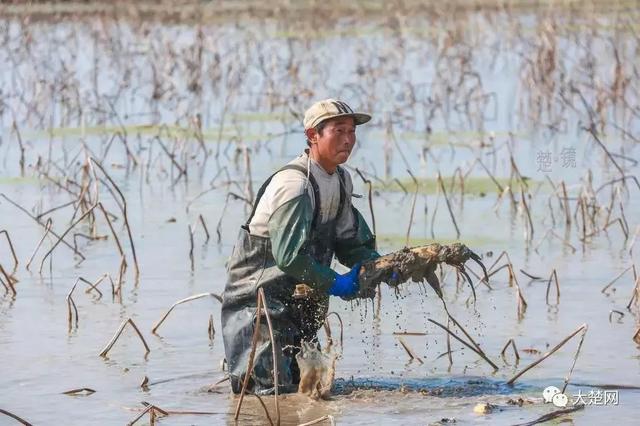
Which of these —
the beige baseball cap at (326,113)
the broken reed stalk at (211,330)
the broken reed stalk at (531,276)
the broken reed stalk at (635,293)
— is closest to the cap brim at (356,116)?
the beige baseball cap at (326,113)

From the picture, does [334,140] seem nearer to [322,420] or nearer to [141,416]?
[322,420]

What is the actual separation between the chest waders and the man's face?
18 cm

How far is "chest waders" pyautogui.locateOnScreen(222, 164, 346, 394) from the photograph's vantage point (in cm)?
577

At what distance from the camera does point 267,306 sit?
5719 millimetres

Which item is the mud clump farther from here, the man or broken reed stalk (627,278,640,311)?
broken reed stalk (627,278,640,311)

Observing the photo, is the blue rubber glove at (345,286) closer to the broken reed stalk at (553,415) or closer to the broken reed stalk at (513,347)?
the broken reed stalk at (553,415)

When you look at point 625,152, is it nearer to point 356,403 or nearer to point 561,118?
point 561,118

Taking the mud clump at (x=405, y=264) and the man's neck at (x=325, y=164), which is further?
the man's neck at (x=325, y=164)

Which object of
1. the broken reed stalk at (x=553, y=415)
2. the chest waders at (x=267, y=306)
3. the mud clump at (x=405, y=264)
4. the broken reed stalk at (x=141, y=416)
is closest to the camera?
the broken reed stalk at (x=141, y=416)

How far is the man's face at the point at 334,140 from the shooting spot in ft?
18.4

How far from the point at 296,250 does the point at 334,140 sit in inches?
18.1

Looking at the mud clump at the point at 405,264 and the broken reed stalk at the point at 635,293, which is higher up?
the mud clump at the point at 405,264

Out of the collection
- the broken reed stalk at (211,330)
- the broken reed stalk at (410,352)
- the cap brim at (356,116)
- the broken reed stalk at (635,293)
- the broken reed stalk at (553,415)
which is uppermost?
the cap brim at (356,116)

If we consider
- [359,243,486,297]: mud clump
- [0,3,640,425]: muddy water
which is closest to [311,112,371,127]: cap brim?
[359,243,486,297]: mud clump
